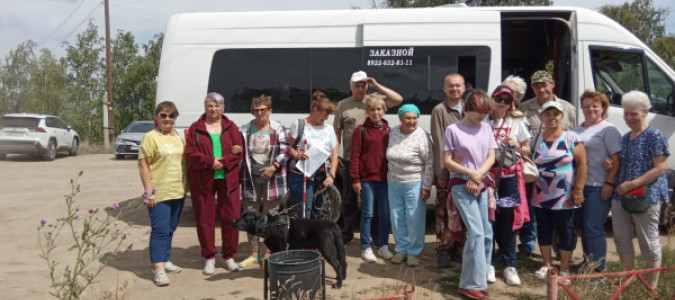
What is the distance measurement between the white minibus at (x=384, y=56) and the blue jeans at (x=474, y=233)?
198 cm

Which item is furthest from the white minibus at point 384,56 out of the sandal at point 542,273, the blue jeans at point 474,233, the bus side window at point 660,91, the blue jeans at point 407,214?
the sandal at point 542,273

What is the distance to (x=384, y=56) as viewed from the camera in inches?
230

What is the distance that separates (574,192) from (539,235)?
53cm

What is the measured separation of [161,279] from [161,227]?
476 mm

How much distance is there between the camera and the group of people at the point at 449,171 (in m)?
3.90

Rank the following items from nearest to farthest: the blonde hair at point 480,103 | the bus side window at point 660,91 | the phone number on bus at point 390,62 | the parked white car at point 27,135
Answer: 1. the blonde hair at point 480,103
2. the bus side window at point 660,91
3. the phone number on bus at point 390,62
4. the parked white car at point 27,135

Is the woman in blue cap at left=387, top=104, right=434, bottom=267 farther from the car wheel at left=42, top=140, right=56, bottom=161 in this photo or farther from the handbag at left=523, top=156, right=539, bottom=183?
the car wheel at left=42, top=140, right=56, bottom=161

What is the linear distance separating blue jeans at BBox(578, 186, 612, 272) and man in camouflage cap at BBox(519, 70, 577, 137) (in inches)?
29.6

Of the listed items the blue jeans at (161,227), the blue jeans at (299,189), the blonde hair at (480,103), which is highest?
the blonde hair at (480,103)

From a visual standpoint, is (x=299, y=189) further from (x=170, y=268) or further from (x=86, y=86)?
(x=86, y=86)

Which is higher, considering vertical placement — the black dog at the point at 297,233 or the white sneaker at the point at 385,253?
the black dog at the point at 297,233

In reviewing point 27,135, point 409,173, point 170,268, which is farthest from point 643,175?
point 27,135

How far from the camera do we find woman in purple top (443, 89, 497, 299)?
12.6 ft

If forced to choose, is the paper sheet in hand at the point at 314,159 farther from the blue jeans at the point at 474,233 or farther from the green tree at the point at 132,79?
the green tree at the point at 132,79
